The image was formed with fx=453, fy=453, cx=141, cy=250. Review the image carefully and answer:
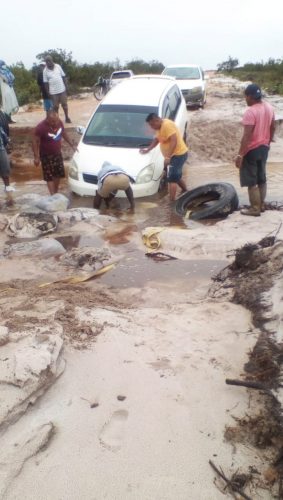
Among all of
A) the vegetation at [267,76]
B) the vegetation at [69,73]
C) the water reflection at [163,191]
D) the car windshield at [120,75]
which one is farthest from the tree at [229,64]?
the water reflection at [163,191]

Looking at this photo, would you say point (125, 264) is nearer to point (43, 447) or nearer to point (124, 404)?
point (124, 404)

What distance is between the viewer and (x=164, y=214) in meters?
7.40

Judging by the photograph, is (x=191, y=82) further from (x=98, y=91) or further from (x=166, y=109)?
(x=166, y=109)

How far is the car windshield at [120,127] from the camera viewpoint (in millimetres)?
8227

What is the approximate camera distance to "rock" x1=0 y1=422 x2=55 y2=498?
7.98 ft

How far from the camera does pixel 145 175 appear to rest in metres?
7.69

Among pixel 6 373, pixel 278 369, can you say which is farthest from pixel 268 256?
pixel 6 373

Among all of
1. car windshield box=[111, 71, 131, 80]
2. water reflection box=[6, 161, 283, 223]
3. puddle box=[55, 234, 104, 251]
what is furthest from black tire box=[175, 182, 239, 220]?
car windshield box=[111, 71, 131, 80]

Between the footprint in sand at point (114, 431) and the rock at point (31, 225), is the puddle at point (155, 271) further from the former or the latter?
the footprint in sand at point (114, 431)

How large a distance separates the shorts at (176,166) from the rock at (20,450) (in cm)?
551

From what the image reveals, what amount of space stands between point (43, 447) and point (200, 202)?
18.7ft

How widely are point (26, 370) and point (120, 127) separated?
6.34 meters

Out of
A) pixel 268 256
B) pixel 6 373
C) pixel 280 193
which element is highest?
pixel 6 373

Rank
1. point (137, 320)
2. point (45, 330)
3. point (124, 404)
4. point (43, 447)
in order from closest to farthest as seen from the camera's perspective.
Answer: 1. point (43, 447)
2. point (124, 404)
3. point (45, 330)
4. point (137, 320)
